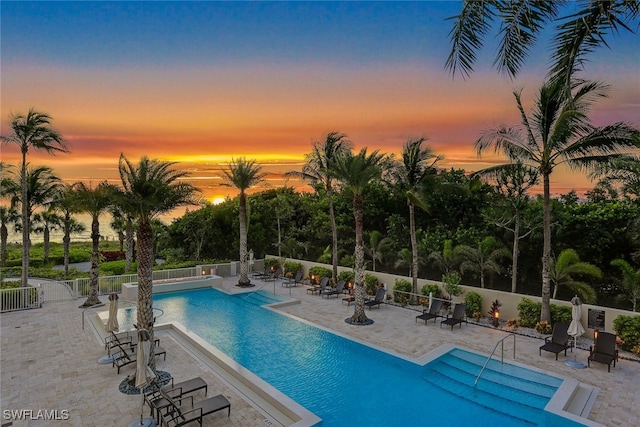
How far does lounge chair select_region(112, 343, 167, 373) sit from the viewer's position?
988cm

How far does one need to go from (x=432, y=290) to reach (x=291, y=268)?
10009mm

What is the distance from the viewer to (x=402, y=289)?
17.1m

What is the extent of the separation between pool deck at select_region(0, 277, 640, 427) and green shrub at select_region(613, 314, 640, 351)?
950mm

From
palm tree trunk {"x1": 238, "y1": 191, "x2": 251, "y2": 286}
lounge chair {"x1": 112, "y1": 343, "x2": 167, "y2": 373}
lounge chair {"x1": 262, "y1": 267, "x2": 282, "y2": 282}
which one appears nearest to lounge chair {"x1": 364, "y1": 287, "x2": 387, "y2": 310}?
lounge chair {"x1": 262, "y1": 267, "x2": 282, "y2": 282}

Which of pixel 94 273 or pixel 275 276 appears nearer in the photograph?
pixel 94 273

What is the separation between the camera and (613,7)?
14.4 feet

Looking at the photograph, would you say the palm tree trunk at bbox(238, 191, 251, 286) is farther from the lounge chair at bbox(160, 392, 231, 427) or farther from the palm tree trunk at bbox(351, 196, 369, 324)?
the lounge chair at bbox(160, 392, 231, 427)

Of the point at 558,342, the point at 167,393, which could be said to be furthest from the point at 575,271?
the point at 167,393

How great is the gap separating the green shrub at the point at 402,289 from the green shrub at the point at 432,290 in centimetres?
79

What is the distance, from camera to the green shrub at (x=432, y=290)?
15892mm

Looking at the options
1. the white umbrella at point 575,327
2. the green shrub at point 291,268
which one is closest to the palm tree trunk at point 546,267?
the white umbrella at point 575,327

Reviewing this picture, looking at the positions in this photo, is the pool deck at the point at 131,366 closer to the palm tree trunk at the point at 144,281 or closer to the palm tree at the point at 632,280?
the palm tree trunk at the point at 144,281

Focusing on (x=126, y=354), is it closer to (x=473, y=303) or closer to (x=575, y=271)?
(x=473, y=303)

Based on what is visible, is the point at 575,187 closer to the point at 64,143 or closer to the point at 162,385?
the point at 162,385
